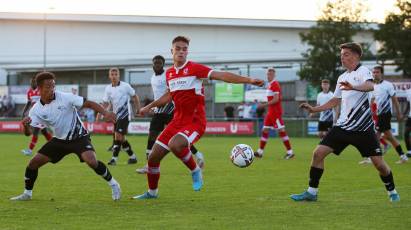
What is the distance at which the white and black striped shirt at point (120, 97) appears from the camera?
17.3 meters

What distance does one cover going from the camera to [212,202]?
991cm

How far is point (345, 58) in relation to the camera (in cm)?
984

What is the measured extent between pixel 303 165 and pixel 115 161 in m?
4.66

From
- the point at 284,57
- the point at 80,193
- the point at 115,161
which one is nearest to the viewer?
the point at 80,193

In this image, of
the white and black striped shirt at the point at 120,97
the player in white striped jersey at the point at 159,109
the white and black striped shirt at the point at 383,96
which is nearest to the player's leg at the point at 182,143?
the player in white striped jersey at the point at 159,109

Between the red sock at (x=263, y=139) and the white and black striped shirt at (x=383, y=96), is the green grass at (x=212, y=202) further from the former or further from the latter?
the red sock at (x=263, y=139)

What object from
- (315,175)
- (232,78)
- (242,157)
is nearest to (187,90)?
(232,78)

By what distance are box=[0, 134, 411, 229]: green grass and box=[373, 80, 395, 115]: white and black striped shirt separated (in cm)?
248

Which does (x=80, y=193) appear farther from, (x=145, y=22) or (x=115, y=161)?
(x=145, y=22)

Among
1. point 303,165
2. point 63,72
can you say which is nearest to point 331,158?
point 303,165

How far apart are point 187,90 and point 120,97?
7611 mm

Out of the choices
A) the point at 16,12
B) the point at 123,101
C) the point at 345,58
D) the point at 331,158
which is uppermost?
the point at 16,12

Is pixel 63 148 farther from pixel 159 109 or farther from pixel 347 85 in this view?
pixel 159 109

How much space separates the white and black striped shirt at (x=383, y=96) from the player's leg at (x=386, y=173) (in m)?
8.03
